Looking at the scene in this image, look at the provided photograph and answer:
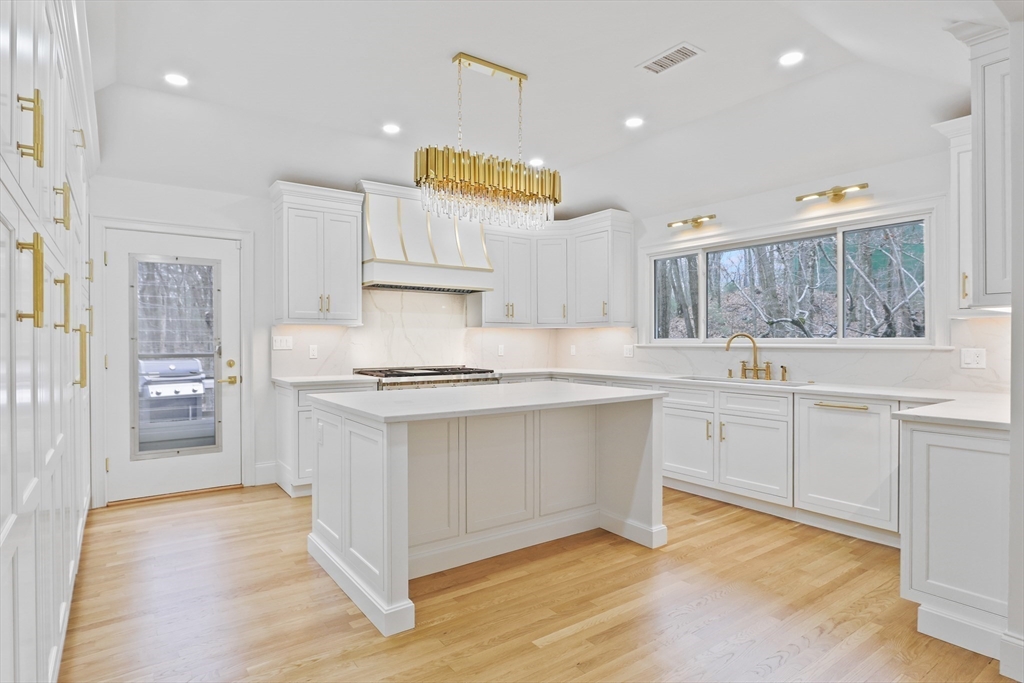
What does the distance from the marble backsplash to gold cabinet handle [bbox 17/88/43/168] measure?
3.59 metres

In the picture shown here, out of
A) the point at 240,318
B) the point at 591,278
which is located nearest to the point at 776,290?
the point at 591,278

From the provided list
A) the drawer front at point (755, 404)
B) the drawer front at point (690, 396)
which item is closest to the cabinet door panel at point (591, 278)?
the drawer front at point (690, 396)

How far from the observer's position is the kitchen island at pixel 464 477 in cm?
241

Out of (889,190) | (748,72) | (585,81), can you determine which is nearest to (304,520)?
(585,81)

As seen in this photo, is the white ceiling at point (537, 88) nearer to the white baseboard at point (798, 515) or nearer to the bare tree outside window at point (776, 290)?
the bare tree outside window at point (776, 290)

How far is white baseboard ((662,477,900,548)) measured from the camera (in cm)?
337

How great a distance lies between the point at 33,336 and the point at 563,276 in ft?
15.9

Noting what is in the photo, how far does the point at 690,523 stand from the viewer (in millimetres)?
3725

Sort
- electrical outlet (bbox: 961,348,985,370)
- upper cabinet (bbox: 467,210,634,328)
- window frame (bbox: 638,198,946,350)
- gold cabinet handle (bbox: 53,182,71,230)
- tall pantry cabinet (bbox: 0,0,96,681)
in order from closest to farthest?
tall pantry cabinet (bbox: 0,0,96,681) → gold cabinet handle (bbox: 53,182,71,230) → electrical outlet (bbox: 961,348,985,370) → window frame (bbox: 638,198,946,350) → upper cabinet (bbox: 467,210,634,328)

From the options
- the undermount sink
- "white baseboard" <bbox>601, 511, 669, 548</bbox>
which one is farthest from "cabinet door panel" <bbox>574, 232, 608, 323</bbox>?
"white baseboard" <bbox>601, 511, 669, 548</bbox>

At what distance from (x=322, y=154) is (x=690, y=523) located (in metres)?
3.78

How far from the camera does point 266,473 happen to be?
477 cm

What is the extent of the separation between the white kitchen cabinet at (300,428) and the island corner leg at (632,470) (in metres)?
2.05

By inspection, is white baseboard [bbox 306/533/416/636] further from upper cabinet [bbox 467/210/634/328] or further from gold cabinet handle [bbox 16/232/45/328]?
upper cabinet [bbox 467/210/634/328]
